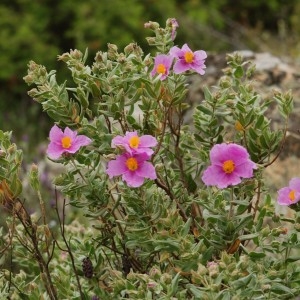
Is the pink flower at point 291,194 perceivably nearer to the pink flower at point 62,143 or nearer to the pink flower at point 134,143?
the pink flower at point 134,143

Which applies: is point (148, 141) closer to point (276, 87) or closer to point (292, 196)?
point (292, 196)

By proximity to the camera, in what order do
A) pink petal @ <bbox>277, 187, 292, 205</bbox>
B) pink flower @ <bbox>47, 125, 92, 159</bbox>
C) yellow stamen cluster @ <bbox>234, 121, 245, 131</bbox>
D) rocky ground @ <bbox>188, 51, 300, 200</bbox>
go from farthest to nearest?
rocky ground @ <bbox>188, 51, 300, 200</bbox>
yellow stamen cluster @ <bbox>234, 121, 245, 131</bbox>
pink petal @ <bbox>277, 187, 292, 205</bbox>
pink flower @ <bbox>47, 125, 92, 159</bbox>

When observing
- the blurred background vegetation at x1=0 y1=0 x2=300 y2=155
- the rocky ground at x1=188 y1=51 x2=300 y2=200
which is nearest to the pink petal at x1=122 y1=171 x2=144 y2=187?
the rocky ground at x1=188 y1=51 x2=300 y2=200

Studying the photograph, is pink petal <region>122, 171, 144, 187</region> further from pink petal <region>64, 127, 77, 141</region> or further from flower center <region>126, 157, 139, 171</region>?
pink petal <region>64, 127, 77, 141</region>

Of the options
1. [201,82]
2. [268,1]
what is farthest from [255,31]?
[201,82]

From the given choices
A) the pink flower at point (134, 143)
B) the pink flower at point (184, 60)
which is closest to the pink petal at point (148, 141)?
the pink flower at point (134, 143)

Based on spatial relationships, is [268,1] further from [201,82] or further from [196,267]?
→ [196,267]

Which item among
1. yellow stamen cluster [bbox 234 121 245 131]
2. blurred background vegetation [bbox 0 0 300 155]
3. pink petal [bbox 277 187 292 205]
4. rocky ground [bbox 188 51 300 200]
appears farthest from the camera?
blurred background vegetation [bbox 0 0 300 155]
